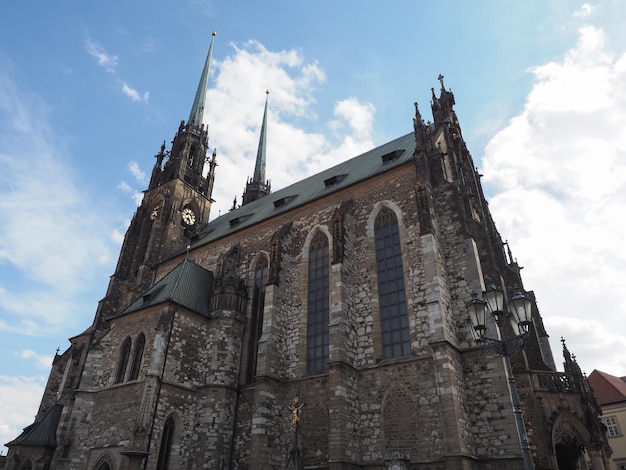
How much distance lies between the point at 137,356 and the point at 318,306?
7.60 m

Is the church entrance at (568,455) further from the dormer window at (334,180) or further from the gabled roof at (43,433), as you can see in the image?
the gabled roof at (43,433)

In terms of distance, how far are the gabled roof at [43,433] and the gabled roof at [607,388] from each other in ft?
98.7

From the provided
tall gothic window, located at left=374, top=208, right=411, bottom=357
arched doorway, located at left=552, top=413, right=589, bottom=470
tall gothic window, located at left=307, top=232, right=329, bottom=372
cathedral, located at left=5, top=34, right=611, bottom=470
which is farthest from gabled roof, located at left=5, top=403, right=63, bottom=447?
arched doorway, located at left=552, top=413, right=589, bottom=470

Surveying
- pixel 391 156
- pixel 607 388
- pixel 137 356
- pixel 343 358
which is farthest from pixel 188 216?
pixel 607 388

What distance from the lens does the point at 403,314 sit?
1669 cm

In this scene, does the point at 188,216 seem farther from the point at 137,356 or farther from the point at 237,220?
the point at 137,356

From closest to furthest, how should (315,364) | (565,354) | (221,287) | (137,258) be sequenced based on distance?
(565,354), (315,364), (221,287), (137,258)

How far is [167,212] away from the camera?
31734 mm

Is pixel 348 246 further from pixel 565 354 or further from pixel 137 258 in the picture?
pixel 137 258

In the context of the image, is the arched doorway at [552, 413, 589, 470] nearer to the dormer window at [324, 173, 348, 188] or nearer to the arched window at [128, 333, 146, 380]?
the dormer window at [324, 173, 348, 188]

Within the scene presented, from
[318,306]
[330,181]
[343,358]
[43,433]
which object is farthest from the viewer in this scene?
[330,181]

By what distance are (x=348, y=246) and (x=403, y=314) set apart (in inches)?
145

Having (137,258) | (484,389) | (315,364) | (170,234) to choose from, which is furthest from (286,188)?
(484,389)

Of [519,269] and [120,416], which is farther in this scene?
[519,269]
